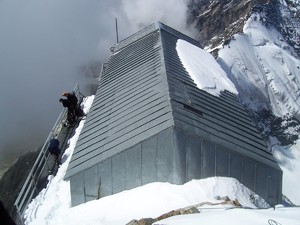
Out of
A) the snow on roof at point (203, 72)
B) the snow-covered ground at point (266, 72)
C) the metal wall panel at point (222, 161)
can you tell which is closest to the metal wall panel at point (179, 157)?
the metal wall panel at point (222, 161)

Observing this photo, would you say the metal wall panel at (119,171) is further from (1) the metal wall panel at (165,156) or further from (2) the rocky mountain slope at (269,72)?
(2) the rocky mountain slope at (269,72)

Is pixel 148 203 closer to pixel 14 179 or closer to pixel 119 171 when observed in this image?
pixel 119 171

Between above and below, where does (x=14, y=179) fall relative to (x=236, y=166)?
above

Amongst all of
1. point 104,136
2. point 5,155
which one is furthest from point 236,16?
point 104,136

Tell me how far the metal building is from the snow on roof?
1.72 feet

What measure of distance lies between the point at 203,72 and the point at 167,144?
5.82 metres

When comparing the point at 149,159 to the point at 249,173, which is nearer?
the point at 149,159

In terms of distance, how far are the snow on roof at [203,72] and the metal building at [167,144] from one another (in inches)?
20.6

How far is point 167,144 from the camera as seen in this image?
870 cm

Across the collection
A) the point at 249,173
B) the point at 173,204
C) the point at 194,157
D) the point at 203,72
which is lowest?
the point at 173,204

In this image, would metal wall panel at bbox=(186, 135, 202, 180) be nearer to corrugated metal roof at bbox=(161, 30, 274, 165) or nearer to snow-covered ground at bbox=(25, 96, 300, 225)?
Result: snow-covered ground at bbox=(25, 96, 300, 225)

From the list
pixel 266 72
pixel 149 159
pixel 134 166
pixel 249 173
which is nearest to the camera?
pixel 149 159

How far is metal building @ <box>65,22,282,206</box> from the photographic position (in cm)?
875

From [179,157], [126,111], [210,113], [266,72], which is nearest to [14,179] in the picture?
[126,111]
